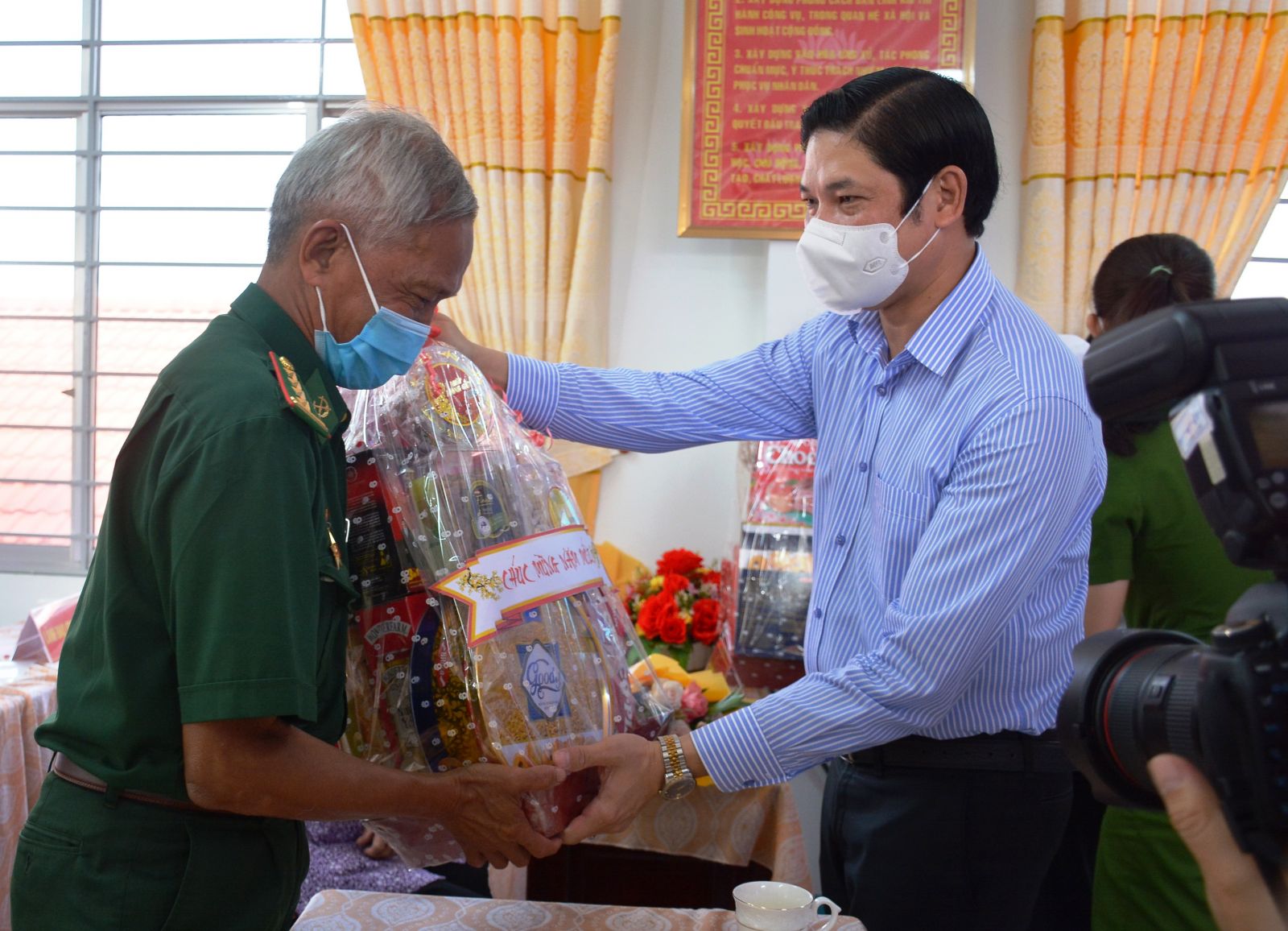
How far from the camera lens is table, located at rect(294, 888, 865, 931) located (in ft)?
3.97

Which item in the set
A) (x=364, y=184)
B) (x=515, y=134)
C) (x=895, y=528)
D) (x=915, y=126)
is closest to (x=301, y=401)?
(x=364, y=184)

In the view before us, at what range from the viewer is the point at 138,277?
379 centimetres

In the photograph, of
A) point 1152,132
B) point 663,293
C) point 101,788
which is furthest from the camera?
point 663,293

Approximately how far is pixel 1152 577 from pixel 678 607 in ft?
3.75

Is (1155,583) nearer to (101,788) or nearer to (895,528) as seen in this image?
(895,528)

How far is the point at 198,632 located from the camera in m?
A: 0.92

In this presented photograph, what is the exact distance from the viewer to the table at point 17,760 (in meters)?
2.28

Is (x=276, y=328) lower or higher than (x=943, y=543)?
higher

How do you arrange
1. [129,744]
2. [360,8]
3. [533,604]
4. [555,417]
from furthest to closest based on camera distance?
[360,8] → [555,417] → [533,604] → [129,744]

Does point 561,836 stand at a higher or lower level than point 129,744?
lower

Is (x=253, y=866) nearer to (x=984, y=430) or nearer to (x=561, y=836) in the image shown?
(x=561, y=836)

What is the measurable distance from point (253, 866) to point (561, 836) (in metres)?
0.34

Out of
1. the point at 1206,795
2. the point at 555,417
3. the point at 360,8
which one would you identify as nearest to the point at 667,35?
the point at 360,8

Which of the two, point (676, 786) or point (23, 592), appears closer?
point (676, 786)
